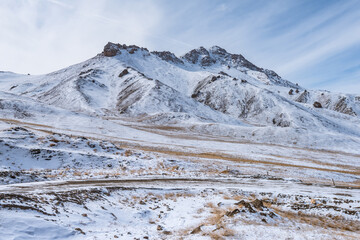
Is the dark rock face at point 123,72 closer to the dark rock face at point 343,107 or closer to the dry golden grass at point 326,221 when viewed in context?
the dark rock face at point 343,107

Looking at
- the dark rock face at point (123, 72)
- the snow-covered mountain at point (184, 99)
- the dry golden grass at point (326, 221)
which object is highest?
the dark rock face at point (123, 72)

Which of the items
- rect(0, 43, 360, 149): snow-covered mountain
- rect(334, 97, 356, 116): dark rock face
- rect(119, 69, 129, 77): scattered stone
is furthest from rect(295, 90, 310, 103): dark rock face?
rect(119, 69, 129, 77): scattered stone

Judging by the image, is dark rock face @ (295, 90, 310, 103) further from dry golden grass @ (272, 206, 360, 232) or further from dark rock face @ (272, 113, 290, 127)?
dry golden grass @ (272, 206, 360, 232)

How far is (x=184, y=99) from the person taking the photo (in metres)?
127

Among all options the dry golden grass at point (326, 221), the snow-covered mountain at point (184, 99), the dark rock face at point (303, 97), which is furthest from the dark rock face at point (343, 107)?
the dry golden grass at point (326, 221)

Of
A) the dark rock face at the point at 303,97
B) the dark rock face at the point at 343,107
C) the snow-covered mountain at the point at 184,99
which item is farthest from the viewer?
the dark rock face at the point at 303,97

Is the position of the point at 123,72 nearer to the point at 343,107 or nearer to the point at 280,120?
the point at 280,120

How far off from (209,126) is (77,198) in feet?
236

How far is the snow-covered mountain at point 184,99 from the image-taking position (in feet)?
354

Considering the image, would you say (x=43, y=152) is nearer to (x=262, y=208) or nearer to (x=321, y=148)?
(x=262, y=208)

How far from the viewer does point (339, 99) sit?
168 meters

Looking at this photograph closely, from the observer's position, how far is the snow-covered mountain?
108m

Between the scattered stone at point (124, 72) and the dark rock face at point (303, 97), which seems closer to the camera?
the scattered stone at point (124, 72)

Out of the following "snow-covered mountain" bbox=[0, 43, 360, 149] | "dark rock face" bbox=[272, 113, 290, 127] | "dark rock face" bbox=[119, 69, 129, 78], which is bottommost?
"dark rock face" bbox=[272, 113, 290, 127]
